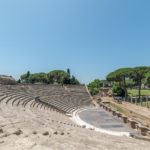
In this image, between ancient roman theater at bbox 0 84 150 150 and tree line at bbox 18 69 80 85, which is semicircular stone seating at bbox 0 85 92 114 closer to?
ancient roman theater at bbox 0 84 150 150

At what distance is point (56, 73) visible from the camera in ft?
265

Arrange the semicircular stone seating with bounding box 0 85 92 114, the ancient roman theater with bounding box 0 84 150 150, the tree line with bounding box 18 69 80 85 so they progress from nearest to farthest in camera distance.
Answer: the ancient roman theater with bounding box 0 84 150 150 < the semicircular stone seating with bounding box 0 85 92 114 < the tree line with bounding box 18 69 80 85

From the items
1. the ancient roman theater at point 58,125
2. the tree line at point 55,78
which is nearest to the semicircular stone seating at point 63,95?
the ancient roman theater at point 58,125

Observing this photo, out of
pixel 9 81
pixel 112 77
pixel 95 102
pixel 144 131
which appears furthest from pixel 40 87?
pixel 144 131

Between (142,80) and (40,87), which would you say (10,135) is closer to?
(40,87)

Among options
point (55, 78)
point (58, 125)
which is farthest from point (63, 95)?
point (55, 78)

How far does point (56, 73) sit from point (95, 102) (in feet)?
113

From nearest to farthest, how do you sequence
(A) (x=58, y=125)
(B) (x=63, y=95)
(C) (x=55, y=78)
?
1. (A) (x=58, y=125)
2. (B) (x=63, y=95)
3. (C) (x=55, y=78)

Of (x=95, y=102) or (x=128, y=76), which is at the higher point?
(x=128, y=76)

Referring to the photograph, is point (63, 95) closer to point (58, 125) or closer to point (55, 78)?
point (58, 125)

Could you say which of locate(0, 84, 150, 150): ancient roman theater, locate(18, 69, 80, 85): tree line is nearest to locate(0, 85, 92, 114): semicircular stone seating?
locate(0, 84, 150, 150): ancient roman theater

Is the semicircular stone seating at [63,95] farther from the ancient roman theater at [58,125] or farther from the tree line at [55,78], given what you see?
the tree line at [55,78]

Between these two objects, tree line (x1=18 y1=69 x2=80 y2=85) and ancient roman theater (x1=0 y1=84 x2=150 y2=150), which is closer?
ancient roman theater (x1=0 y1=84 x2=150 y2=150)

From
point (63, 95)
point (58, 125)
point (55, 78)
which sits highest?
point (55, 78)
